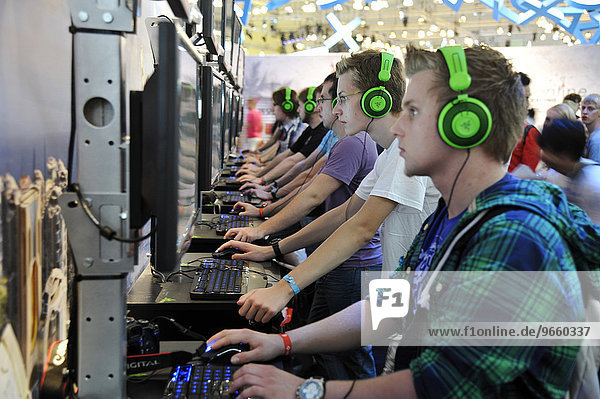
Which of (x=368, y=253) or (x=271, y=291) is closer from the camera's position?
(x=271, y=291)

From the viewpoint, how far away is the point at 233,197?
3.66 metres

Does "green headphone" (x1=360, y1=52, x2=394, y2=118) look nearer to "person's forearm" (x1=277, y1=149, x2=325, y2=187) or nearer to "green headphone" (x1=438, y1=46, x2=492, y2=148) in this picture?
"green headphone" (x1=438, y1=46, x2=492, y2=148)

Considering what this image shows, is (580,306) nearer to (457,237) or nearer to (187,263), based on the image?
(457,237)

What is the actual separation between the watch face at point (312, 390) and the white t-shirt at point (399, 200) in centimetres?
76

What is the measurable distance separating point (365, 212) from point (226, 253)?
0.71m

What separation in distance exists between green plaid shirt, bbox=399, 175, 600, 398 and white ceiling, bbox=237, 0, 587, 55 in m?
12.5

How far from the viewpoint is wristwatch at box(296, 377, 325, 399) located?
974mm

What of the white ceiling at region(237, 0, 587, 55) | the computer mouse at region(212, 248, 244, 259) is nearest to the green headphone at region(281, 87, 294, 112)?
the computer mouse at region(212, 248, 244, 259)

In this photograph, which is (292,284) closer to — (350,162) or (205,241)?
(205,241)

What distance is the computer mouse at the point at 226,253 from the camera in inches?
83.1

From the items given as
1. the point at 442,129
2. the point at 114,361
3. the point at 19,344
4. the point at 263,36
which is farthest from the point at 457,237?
the point at 263,36

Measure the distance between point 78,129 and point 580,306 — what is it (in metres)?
0.87

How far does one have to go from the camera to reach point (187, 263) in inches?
78.7

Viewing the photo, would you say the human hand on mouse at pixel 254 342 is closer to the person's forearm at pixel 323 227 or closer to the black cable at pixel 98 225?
the black cable at pixel 98 225
